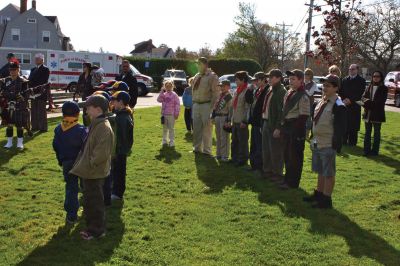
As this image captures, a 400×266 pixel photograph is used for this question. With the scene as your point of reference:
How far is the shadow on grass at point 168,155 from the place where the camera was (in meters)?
9.58

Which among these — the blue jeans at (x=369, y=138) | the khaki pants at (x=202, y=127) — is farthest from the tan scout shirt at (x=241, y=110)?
the blue jeans at (x=369, y=138)

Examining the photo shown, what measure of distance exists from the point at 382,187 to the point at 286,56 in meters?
60.7

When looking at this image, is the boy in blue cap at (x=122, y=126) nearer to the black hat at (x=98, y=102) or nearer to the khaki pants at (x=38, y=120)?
the black hat at (x=98, y=102)

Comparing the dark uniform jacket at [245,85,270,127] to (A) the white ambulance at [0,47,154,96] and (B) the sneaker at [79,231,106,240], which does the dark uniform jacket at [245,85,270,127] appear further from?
(A) the white ambulance at [0,47,154,96]

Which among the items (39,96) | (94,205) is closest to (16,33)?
(39,96)

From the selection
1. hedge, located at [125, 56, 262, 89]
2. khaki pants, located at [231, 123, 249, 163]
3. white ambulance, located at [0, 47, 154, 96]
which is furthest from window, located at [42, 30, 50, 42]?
khaki pants, located at [231, 123, 249, 163]

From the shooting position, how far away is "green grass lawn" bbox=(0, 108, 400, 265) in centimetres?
475

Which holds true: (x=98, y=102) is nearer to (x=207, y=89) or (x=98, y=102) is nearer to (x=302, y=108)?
(x=302, y=108)

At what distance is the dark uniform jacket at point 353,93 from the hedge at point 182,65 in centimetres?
3635

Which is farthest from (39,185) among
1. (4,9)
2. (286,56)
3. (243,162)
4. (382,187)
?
(4,9)

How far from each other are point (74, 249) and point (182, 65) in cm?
4492

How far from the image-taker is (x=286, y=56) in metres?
66.5

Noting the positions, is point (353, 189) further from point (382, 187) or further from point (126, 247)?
point (126, 247)

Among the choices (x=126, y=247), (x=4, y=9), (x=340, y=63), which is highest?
(x=4, y=9)
